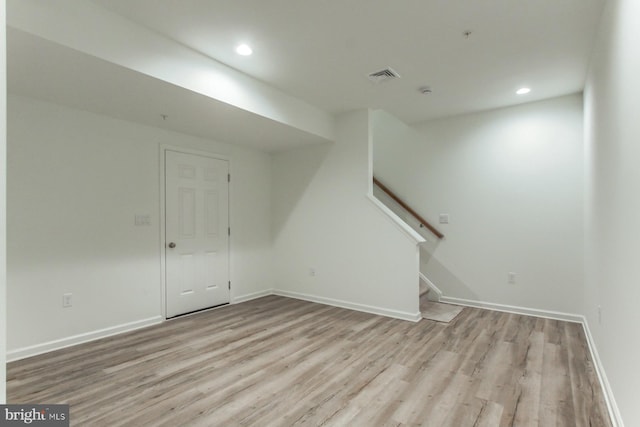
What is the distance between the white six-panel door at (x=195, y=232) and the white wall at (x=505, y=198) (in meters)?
2.74

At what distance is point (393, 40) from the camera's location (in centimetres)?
259

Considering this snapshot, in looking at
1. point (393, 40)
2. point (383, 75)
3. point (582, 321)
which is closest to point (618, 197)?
point (393, 40)

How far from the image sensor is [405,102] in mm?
3951

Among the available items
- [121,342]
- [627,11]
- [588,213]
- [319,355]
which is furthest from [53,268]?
[588,213]

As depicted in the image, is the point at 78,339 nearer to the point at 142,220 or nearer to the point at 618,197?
the point at 142,220

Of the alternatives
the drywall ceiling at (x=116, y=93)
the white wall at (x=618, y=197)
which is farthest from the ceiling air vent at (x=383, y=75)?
the white wall at (x=618, y=197)

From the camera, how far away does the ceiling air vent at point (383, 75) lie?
3.10 meters

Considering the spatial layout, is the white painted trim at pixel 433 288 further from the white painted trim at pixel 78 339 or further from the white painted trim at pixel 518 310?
the white painted trim at pixel 78 339

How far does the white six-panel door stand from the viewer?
12.6 ft

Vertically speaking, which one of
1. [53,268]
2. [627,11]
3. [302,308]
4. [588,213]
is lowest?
[302,308]

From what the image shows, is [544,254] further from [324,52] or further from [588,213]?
[324,52]

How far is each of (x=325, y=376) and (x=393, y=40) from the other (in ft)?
8.87

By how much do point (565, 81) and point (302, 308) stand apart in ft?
13.1

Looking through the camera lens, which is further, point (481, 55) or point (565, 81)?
point (565, 81)
